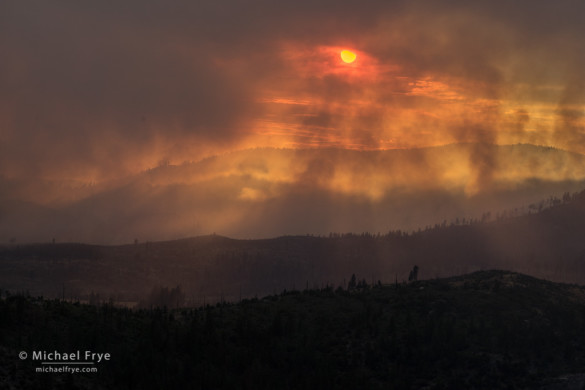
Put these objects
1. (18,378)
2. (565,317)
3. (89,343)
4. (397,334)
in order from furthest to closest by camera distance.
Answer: (565,317) < (397,334) < (89,343) < (18,378)

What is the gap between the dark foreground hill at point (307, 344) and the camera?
12700 centimetres

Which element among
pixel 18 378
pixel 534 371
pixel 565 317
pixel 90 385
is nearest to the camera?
pixel 18 378

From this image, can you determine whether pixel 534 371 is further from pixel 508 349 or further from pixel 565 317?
pixel 565 317

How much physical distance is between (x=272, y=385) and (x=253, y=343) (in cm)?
2200

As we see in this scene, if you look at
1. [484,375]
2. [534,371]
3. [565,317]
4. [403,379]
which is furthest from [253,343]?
[565,317]

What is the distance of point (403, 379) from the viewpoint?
5856 inches

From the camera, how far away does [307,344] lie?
6230 inches

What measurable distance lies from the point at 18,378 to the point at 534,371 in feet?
331

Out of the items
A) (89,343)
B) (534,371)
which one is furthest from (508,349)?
(89,343)

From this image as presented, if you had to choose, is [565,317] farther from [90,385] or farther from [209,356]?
[90,385]

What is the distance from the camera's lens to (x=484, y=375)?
14925 cm

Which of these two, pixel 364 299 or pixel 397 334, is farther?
pixel 364 299

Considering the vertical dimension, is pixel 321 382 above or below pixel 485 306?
below

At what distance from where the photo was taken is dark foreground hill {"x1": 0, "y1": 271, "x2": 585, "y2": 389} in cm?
12700
